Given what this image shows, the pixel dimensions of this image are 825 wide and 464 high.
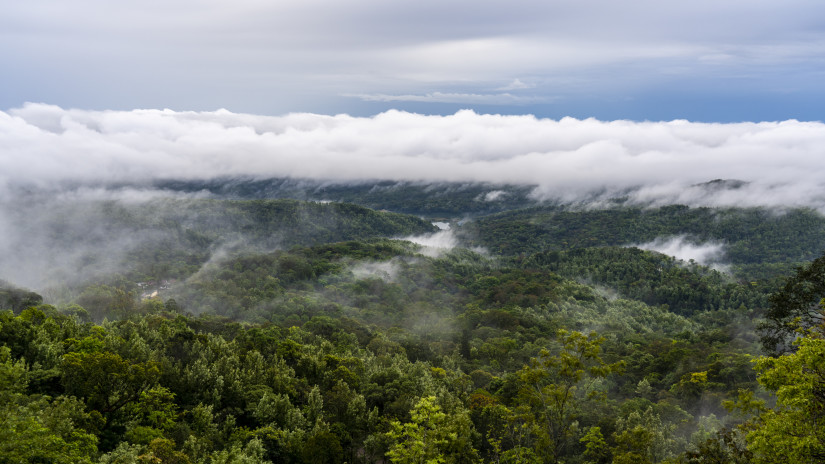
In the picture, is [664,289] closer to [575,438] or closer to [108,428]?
[575,438]

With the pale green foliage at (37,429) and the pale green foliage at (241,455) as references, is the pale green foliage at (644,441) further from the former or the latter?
the pale green foliage at (37,429)

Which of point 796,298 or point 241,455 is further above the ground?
point 796,298

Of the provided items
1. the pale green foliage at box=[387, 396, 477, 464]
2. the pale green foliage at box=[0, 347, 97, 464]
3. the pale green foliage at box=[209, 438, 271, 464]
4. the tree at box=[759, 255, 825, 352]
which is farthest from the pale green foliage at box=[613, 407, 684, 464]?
the pale green foliage at box=[0, 347, 97, 464]

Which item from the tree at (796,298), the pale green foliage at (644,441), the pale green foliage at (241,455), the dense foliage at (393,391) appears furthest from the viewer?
the tree at (796,298)

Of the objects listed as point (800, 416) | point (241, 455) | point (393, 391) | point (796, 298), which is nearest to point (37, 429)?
point (241, 455)

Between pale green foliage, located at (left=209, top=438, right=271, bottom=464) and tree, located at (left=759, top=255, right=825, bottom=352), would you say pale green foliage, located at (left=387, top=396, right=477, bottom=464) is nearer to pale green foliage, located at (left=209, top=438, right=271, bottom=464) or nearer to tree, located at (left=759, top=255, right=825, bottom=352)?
pale green foliage, located at (left=209, top=438, right=271, bottom=464)

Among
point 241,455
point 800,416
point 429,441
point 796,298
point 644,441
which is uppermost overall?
point 800,416

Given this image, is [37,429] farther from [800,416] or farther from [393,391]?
[800,416]

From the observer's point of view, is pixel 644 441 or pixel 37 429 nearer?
pixel 37 429

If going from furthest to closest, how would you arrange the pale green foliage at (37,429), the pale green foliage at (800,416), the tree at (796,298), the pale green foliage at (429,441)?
1. the tree at (796,298)
2. the pale green foliage at (429,441)
3. the pale green foliage at (37,429)
4. the pale green foliage at (800,416)

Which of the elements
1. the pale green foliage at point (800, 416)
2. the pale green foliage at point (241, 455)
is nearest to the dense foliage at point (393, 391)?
the pale green foliage at point (800, 416)

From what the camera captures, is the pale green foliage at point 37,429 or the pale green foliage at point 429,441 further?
the pale green foliage at point 429,441
